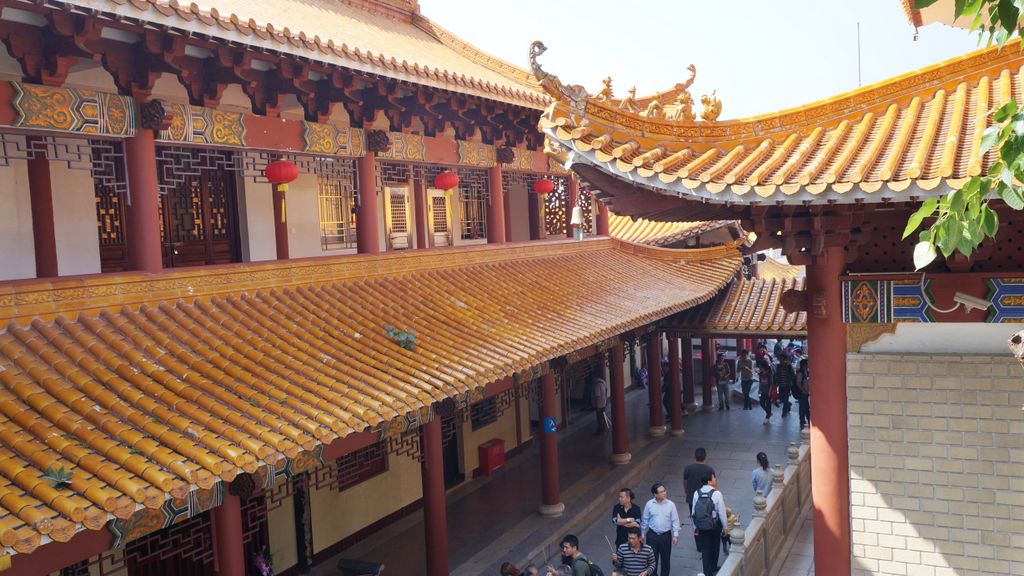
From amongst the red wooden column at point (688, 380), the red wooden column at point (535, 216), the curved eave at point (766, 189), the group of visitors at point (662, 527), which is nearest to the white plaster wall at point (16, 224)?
the curved eave at point (766, 189)

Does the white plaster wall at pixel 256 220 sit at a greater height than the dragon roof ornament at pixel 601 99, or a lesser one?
lesser

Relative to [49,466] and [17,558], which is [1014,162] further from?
[17,558]

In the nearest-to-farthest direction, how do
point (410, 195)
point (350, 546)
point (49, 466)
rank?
point (49, 466)
point (350, 546)
point (410, 195)

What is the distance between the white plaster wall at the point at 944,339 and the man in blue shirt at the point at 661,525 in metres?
3.76

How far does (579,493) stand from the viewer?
40.4 ft

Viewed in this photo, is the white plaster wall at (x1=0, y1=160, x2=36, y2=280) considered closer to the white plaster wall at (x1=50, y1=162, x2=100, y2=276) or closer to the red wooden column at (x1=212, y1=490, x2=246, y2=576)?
the white plaster wall at (x1=50, y1=162, x2=100, y2=276)

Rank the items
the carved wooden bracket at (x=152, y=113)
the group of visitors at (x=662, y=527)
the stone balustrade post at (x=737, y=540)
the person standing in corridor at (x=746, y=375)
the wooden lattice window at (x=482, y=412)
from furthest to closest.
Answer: the person standing in corridor at (x=746, y=375) → the wooden lattice window at (x=482, y=412) → the group of visitors at (x=662, y=527) → the stone balustrade post at (x=737, y=540) → the carved wooden bracket at (x=152, y=113)

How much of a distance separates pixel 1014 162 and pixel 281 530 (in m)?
8.51

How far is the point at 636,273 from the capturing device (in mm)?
13516

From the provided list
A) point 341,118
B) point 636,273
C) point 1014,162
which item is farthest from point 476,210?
point 1014,162

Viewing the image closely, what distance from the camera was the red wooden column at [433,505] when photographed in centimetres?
857

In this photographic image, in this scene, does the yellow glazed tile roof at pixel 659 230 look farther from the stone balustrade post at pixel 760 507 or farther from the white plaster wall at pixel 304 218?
the stone balustrade post at pixel 760 507

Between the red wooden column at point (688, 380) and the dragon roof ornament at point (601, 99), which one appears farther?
the red wooden column at point (688, 380)

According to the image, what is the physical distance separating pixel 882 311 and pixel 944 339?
432 millimetres
